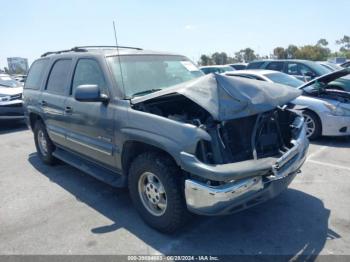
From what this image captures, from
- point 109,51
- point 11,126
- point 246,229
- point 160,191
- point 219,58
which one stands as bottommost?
point 11,126

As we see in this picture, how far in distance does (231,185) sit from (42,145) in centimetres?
425

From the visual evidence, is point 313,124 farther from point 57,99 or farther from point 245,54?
point 245,54

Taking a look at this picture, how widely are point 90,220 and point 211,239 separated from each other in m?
1.44

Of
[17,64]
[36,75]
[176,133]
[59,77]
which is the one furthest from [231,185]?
[17,64]

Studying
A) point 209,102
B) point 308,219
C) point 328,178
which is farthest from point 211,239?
point 328,178

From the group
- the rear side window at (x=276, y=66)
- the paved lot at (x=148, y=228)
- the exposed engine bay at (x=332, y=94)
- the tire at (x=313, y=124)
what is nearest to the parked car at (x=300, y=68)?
the rear side window at (x=276, y=66)

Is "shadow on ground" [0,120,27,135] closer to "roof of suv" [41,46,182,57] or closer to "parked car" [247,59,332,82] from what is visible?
"roof of suv" [41,46,182,57]

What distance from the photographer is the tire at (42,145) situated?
5.55 meters

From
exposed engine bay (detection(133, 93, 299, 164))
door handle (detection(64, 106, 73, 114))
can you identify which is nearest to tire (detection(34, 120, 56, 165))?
door handle (detection(64, 106, 73, 114))

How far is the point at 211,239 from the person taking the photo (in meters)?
3.23

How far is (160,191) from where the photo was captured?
326 cm

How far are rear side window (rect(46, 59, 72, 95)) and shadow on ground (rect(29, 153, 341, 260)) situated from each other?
5.51 feet

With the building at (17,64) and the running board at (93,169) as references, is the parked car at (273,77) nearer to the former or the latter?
the running board at (93,169)

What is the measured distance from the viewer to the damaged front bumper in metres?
2.70
